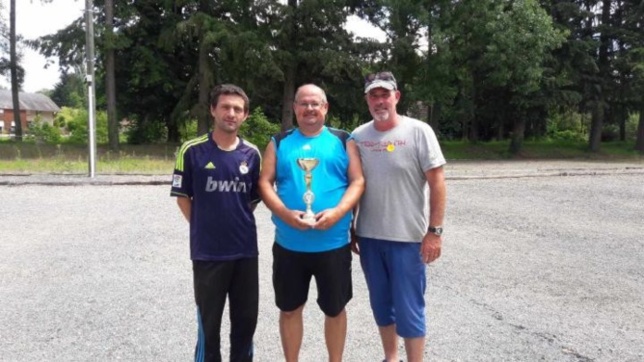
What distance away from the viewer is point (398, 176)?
3.38m

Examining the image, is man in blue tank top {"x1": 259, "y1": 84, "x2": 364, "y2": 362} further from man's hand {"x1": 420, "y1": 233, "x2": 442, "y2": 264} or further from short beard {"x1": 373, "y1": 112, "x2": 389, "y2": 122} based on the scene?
man's hand {"x1": 420, "y1": 233, "x2": 442, "y2": 264}

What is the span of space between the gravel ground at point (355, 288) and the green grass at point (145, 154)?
22.1ft

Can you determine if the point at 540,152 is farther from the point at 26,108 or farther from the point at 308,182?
the point at 26,108

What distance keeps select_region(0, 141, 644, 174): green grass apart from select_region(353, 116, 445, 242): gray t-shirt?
13627 millimetres

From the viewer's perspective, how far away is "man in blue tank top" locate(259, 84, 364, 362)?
324 cm

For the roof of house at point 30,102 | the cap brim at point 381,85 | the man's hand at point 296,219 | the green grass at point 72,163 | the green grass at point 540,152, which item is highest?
→ the roof of house at point 30,102

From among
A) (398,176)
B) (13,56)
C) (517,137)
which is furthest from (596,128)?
(13,56)

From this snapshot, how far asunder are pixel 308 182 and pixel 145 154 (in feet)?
76.9

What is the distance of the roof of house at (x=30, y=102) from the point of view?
8482cm

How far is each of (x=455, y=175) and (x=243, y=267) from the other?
587 inches

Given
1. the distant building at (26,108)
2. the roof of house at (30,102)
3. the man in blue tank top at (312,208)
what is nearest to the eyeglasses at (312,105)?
the man in blue tank top at (312,208)

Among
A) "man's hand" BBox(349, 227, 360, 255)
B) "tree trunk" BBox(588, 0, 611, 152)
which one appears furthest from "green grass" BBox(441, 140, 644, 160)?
"man's hand" BBox(349, 227, 360, 255)

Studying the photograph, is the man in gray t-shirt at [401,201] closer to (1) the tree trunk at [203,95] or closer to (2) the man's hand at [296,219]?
(2) the man's hand at [296,219]

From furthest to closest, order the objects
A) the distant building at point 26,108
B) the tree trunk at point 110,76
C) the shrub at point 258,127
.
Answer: the distant building at point 26,108 → the shrub at point 258,127 → the tree trunk at point 110,76
